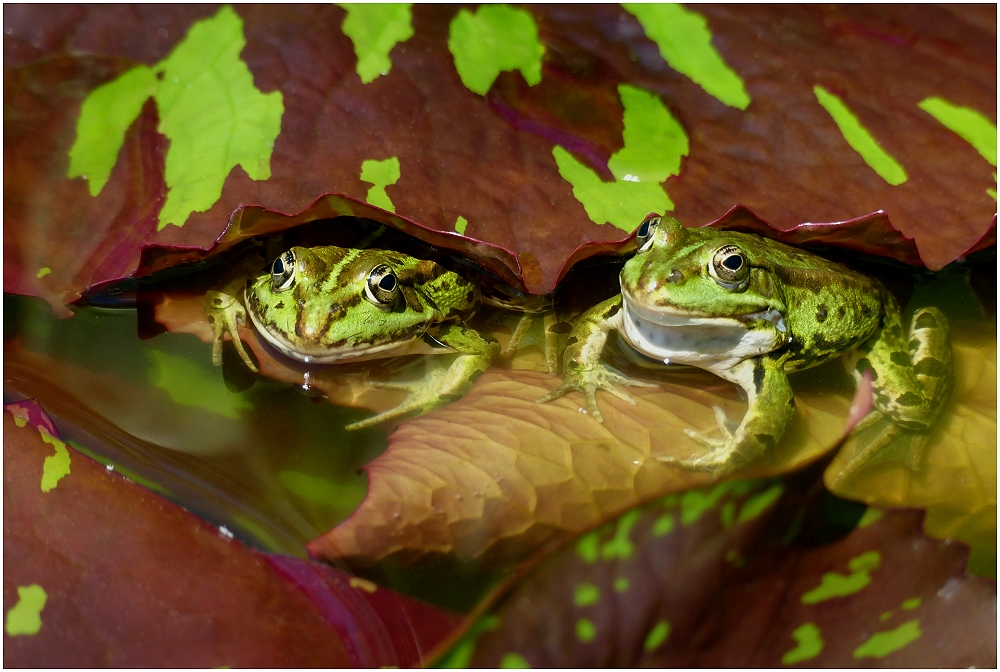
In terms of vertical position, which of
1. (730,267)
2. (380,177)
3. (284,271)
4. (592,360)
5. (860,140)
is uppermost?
(860,140)

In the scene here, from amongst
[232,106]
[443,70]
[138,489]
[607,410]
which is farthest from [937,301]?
[138,489]

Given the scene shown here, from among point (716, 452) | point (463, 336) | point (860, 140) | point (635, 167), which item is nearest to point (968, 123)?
point (860, 140)

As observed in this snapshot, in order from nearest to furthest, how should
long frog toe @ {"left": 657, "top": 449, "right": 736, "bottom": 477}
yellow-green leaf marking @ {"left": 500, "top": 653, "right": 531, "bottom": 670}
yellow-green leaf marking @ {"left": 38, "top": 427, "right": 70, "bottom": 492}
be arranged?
yellow-green leaf marking @ {"left": 500, "top": 653, "right": 531, "bottom": 670} → yellow-green leaf marking @ {"left": 38, "top": 427, "right": 70, "bottom": 492} → long frog toe @ {"left": 657, "top": 449, "right": 736, "bottom": 477}

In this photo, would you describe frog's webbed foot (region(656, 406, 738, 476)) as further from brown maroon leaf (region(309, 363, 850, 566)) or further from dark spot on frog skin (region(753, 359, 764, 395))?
dark spot on frog skin (region(753, 359, 764, 395))

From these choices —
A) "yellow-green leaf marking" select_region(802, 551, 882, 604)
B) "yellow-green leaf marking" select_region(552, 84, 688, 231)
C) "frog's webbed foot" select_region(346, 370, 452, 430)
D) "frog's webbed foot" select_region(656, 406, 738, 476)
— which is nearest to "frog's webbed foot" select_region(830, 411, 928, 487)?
"frog's webbed foot" select_region(656, 406, 738, 476)

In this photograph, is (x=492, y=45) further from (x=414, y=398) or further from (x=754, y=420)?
(x=754, y=420)
